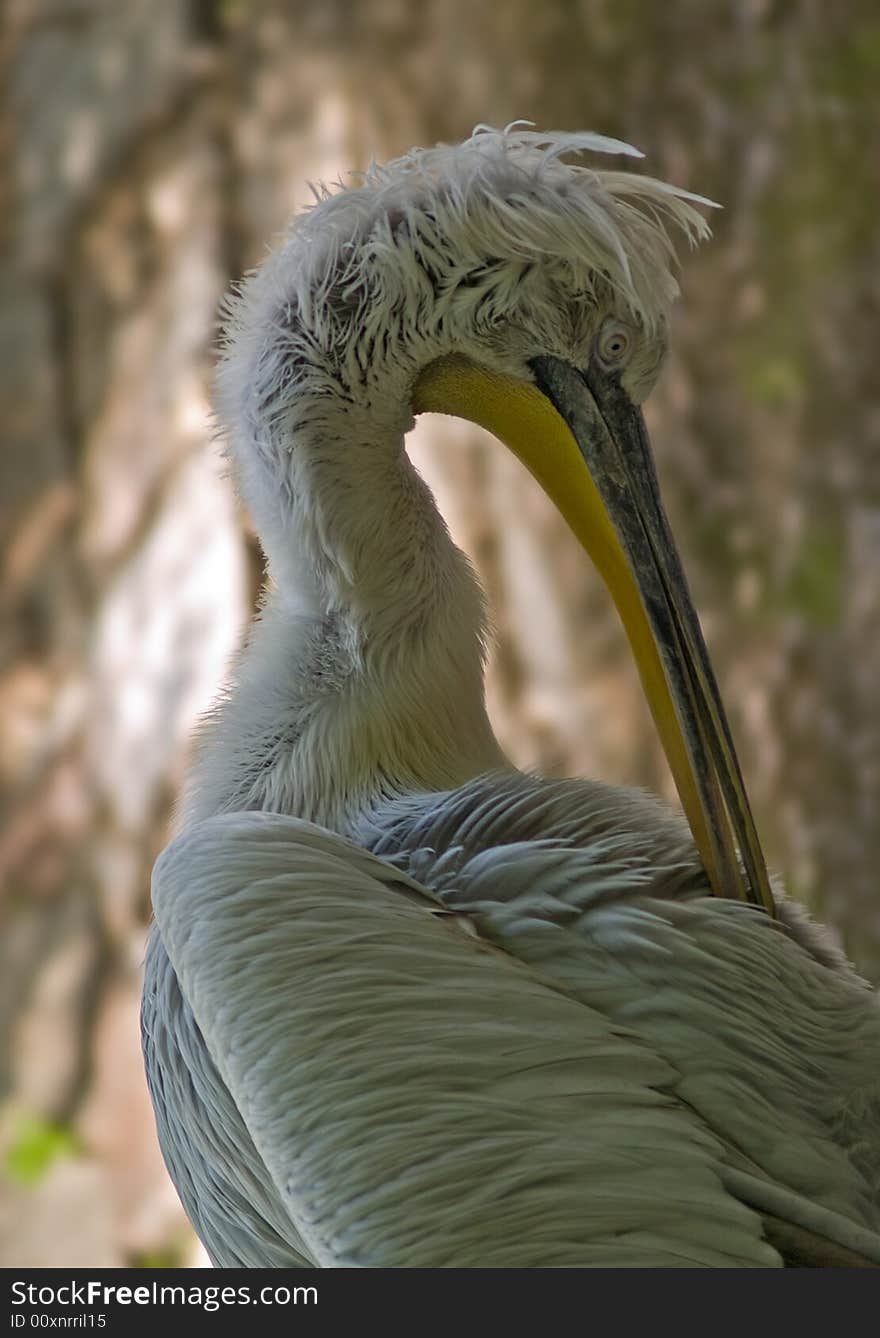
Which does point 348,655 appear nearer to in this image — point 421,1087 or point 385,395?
point 385,395

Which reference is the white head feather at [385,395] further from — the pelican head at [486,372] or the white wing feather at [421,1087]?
the white wing feather at [421,1087]

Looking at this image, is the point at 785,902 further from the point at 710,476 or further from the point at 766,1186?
the point at 710,476

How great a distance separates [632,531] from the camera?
3.07 feet

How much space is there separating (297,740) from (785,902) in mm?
320

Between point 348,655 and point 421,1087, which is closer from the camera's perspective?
point 421,1087

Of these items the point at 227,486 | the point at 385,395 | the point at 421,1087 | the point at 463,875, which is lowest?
the point at 421,1087

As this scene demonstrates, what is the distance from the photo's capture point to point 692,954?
829 mm

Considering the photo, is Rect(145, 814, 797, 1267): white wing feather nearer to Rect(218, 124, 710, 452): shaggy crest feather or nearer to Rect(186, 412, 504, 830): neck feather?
Rect(186, 412, 504, 830): neck feather

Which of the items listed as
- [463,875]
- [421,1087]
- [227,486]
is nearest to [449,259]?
[463,875]

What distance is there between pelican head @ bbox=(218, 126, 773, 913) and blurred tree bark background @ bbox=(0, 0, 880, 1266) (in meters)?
1.12

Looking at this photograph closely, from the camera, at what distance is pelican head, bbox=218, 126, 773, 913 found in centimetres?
88

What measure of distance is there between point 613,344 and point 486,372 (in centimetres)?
8
